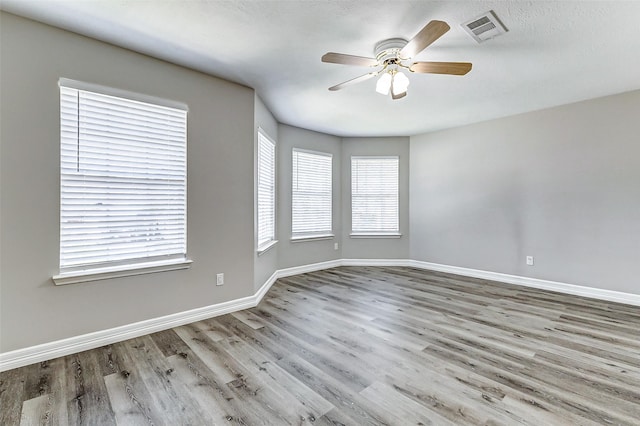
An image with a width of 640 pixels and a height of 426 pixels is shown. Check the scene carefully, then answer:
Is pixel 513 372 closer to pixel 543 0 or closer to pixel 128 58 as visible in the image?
pixel 543 0

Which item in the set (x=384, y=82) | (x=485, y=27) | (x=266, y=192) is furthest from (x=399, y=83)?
(x=266, y=192)

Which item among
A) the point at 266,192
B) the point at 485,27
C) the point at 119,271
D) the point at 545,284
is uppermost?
the point at 485,27

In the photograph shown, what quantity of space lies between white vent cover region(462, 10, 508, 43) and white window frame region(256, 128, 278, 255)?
2433mm

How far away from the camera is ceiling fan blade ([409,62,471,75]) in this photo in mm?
2197

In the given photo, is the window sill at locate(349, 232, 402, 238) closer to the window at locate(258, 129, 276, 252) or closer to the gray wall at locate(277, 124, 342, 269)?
the gray wall at locate(277, 124, 342, 269)

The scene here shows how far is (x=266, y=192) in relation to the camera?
4.23m

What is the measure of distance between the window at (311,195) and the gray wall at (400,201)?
1.20 ft

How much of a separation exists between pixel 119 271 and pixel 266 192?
2104 mm

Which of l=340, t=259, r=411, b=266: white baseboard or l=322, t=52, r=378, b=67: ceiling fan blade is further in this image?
l=340, t=259, r=411, b=266: white baseboard

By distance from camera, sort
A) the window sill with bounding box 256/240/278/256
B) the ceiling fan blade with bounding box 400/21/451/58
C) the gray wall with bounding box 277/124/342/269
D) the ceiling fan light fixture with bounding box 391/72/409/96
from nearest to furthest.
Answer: the ceiling fan blade with bounding box 400/21/451/58
the ceiling fan light fixture with bounding box 391/72/409/96
the window sill with bounding box 256/240/278/256
the gray wall with bounding box 277/124/342/269

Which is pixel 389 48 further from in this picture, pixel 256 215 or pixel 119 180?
pixel 119 180

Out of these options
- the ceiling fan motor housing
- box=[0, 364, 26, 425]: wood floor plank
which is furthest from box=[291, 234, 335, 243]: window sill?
box=[0, 364, 26, 425]: wood floor plank

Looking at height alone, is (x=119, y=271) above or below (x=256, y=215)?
below

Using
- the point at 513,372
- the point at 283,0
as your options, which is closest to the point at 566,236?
the point at 513,372
